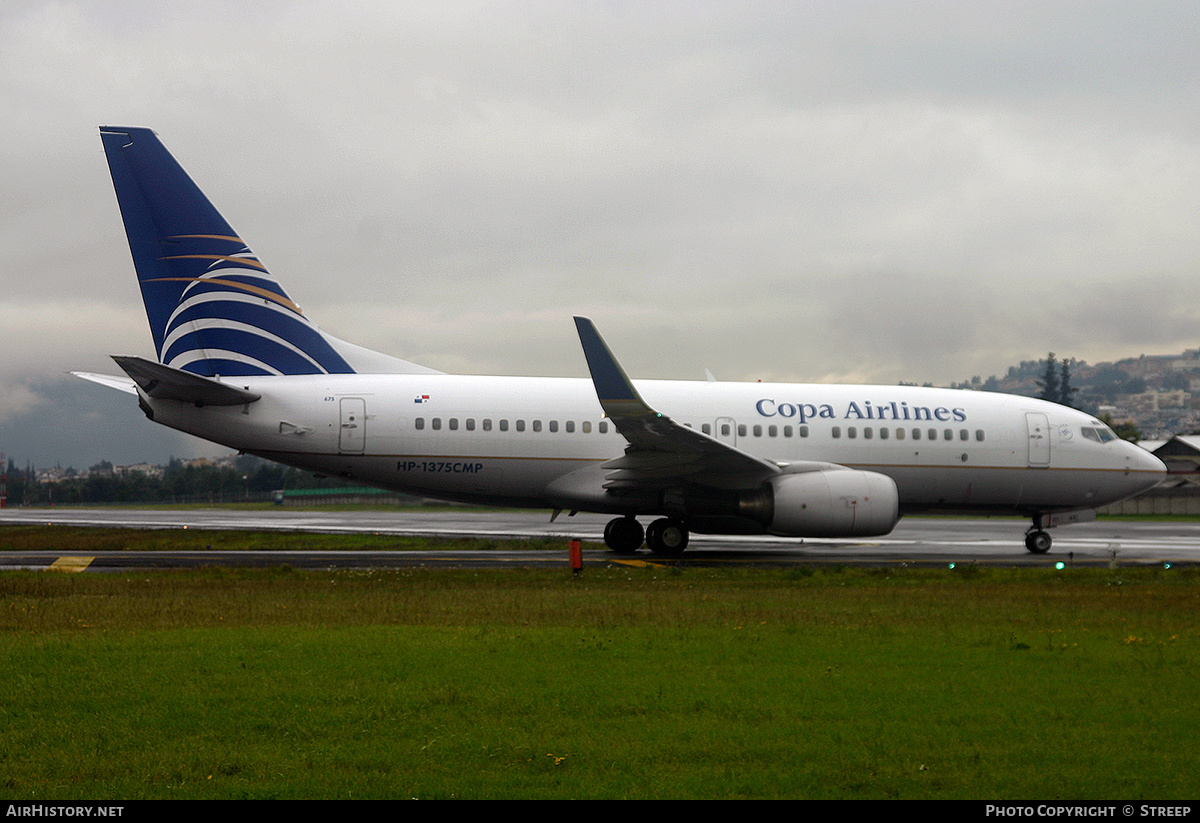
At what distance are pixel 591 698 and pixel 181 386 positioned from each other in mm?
15057

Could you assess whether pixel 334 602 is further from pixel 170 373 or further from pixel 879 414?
pixel 879 414

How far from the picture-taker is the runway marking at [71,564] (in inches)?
670

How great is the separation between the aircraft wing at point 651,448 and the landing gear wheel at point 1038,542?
612 cm

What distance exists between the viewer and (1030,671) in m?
8.27

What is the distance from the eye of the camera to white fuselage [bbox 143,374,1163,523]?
2088cm

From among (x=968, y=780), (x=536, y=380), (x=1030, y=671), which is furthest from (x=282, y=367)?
(x=968, y=780)

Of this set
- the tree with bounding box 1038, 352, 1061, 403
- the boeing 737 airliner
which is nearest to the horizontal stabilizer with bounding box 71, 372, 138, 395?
the boeing 737 airliner

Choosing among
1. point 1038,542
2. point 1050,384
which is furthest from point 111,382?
point 1050,384

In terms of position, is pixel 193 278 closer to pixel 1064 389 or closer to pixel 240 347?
pixel 240 347

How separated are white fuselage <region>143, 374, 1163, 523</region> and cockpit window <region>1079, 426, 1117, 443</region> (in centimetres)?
16

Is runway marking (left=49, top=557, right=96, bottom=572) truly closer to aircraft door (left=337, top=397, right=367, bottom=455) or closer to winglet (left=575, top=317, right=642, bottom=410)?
aircraft door (left=337, top=397, right=367, bottom=455)

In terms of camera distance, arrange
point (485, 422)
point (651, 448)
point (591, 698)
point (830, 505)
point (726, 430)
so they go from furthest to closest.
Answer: point (726, 430) < point (485, 422) < point (651, 448) < point (830, 505) < point (591, 698)

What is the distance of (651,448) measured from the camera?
64.6 feet

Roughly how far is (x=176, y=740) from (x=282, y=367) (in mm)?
16341
